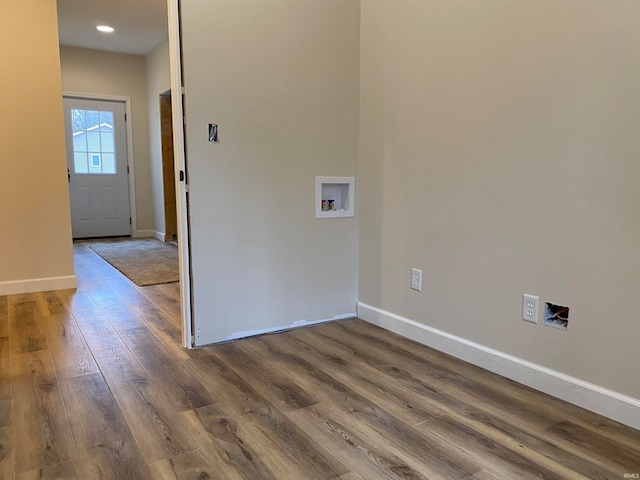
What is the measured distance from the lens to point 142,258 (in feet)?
17.1

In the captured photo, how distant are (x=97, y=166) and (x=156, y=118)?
1.22 m

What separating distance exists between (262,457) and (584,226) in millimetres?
1485

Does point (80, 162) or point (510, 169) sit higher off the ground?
point (80, 162)

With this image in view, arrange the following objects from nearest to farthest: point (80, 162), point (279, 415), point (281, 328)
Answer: point (279, 415) < point (281, 328) < point (80, 162)

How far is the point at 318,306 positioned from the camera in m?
2.94

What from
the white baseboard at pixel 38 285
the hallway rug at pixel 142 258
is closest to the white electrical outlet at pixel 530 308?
the hallway rug at pixel 142 258

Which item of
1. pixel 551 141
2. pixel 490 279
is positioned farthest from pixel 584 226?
pixel 490 279

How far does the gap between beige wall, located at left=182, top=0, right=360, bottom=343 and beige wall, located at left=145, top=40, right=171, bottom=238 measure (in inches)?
155

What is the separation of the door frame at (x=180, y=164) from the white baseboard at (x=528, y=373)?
3.93ft

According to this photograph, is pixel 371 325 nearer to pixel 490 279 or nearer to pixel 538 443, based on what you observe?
pixel 490 279

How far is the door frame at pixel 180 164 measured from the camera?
2.33 meters

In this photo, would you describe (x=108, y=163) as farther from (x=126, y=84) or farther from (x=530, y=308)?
(x=530, y=308)

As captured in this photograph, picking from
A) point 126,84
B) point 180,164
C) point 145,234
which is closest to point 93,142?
point 126,84

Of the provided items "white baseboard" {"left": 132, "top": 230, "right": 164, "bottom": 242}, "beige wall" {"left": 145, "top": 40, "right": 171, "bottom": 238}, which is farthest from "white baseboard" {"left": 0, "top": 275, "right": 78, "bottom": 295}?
"white baseboard" {"left": 132, "top": 230, "right": 164, "bottom": 242}
